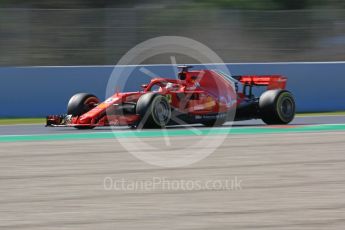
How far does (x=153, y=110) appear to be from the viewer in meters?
13.7

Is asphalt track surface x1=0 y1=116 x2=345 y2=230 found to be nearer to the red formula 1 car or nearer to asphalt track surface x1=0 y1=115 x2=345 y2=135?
the red formula 1 car

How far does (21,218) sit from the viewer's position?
6.54m

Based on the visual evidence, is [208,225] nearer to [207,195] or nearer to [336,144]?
[207,195]

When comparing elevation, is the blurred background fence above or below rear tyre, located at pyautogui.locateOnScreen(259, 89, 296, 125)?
above

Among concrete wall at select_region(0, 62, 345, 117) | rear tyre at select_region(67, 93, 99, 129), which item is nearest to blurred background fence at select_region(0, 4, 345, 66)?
concrete wall at select_region(0, 62, 345, 117)

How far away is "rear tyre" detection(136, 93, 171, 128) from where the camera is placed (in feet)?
44.8

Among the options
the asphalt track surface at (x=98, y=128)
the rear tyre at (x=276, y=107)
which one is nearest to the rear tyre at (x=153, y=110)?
the asphalt track surface at (x=98, y=128)

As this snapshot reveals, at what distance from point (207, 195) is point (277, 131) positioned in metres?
6.43

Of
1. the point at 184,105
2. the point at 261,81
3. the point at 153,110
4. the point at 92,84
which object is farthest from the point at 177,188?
the point at 92,84

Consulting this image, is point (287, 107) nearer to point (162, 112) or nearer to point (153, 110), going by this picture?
point (162, 112)

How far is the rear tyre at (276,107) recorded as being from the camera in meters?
14.9

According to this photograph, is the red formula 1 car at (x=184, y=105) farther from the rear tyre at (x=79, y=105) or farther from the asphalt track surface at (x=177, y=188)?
the asphalt track surface at (x=177, y=188)

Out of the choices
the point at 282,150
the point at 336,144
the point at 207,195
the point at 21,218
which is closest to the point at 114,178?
the point at 207,195

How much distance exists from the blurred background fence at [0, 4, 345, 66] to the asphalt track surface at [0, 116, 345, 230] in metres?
8.16
